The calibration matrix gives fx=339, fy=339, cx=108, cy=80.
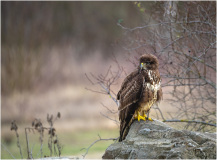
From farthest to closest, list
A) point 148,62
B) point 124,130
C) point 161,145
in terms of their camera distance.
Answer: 1. point 124,130
2. point 148,62
3. point 161,145

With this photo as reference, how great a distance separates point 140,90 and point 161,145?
79cm

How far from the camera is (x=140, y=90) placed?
4375mm

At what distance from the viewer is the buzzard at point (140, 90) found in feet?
14.3

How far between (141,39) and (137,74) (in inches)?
91.5

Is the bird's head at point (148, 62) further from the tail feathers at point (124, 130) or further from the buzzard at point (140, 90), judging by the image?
the tail feathers at point (124, 130)

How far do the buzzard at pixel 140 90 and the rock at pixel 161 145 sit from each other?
0.22 m

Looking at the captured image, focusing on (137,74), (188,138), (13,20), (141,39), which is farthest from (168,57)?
(13,20)

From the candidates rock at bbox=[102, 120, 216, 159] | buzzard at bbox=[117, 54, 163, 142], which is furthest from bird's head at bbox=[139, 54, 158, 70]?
rock at bbox=[102, 120, 216, 159]

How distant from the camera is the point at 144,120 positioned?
459 centimetres

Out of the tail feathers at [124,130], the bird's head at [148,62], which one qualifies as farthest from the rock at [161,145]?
the bird's head at [148,62]

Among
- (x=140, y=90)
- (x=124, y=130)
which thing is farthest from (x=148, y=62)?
(x=124, y=130)

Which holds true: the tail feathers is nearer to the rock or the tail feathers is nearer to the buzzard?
the buzzard

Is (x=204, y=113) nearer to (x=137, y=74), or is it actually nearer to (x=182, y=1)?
(x=182, y=1)

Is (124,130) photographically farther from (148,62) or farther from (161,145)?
(148,62)
